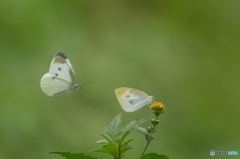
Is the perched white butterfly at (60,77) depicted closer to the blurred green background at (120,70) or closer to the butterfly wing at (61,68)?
the butterfly wing at (61,68)

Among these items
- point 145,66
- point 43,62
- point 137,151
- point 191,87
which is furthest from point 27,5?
point 137,151

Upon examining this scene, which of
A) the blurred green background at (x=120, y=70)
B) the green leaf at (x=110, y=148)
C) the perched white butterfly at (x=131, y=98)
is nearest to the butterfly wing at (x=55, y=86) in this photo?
the perched white butterfly at (x=131, y=98)

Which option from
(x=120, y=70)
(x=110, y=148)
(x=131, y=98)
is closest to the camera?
(x=110, y=148)

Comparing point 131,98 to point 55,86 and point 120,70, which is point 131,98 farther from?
point 120,70

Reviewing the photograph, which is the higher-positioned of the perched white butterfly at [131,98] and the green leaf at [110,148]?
the perched white butterfly at [131,98]

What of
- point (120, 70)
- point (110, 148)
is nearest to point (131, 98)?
point (110, 148)
